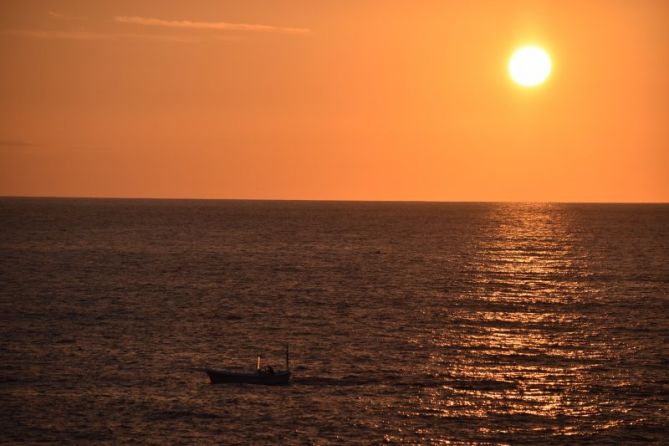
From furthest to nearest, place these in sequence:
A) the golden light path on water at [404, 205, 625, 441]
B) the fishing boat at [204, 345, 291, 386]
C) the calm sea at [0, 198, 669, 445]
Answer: the fishing boat at [204, 345, 291, 386] → the golden light path on water at [404, 205, 625, 441] → the calm sea at [0, 198, 669, 445]

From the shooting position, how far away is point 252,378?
63.6 meters

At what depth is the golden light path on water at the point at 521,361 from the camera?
5641 cm

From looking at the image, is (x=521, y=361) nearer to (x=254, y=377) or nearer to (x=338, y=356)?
(x=338, y=356)

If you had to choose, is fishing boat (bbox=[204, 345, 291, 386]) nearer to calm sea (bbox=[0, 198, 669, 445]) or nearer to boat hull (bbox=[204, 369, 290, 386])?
boat hull (bbox=[204, 369, 290, 386])

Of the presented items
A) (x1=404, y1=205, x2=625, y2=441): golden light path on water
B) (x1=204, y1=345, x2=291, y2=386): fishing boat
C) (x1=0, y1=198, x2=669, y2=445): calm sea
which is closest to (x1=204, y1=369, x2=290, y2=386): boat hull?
(x1=204, y1=345, x2=291, y2=386): fishing boat

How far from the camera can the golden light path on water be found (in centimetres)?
5641

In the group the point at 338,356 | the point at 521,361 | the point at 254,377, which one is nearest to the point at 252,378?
the point at 254,377

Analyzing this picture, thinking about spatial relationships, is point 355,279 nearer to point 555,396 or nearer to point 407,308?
point 407,308

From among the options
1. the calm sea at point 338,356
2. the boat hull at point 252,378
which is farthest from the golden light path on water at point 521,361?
the boat hull at point 252,378

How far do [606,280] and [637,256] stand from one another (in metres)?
44.2

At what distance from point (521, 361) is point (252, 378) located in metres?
20.9

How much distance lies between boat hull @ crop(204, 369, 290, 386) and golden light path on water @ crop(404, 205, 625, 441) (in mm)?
9599

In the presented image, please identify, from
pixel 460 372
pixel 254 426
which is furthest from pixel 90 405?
pixel 460 372

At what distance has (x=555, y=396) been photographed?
198 ft
